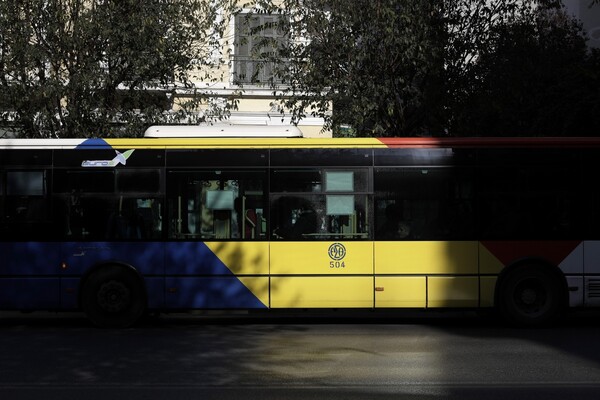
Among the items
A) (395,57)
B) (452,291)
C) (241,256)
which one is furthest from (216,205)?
(395,57)

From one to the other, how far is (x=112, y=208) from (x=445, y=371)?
20.6 ft

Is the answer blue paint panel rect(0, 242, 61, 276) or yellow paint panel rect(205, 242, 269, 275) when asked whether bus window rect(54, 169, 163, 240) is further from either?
yellow paint panel rect(205, 242, 269, 275)

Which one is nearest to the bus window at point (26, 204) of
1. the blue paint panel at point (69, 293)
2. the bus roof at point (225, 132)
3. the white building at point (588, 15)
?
the blue paint panel at point (69, 293)

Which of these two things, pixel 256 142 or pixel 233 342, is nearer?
pixel 233 342

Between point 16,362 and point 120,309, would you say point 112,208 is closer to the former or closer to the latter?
point 120,309

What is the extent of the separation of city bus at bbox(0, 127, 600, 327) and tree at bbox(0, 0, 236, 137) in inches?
174

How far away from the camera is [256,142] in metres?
13.6

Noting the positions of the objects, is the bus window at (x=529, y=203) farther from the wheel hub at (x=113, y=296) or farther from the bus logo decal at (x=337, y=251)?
the wheel hub at (x=113, y=296)

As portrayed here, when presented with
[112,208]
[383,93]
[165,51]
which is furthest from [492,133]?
[112,208]

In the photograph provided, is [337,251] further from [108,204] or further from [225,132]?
[108,204]

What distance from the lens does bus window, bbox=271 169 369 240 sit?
13.4m

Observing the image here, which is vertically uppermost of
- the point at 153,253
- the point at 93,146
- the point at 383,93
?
the point at 383,93

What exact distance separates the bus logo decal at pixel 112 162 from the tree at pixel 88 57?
4.25 metres

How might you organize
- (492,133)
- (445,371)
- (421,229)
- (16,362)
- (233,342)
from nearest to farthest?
(445,371)
(16,362)
(233,342)
(421,229)
(492,133)
